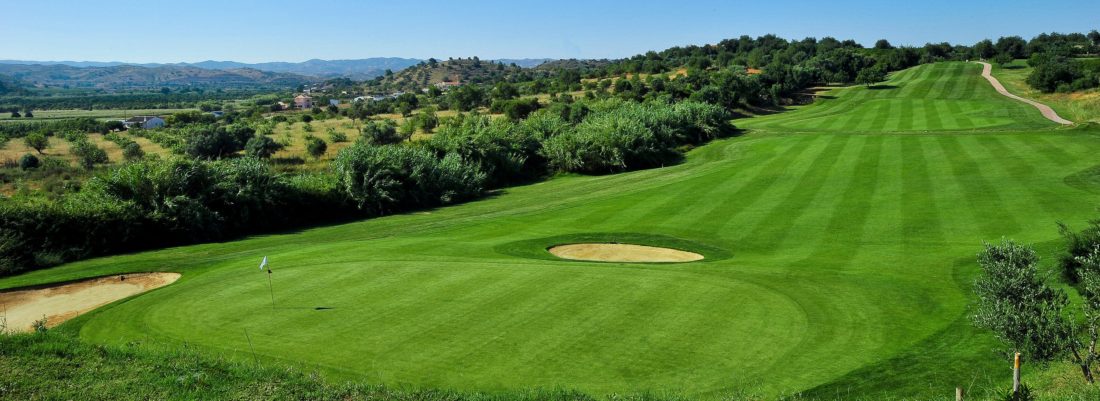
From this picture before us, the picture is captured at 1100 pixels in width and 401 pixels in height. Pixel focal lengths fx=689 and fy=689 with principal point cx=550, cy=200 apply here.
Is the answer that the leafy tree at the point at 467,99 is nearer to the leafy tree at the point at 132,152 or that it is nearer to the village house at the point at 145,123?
the village house at the point at 145,123

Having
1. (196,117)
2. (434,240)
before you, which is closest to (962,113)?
(434,240)

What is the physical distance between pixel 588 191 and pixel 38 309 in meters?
34.3

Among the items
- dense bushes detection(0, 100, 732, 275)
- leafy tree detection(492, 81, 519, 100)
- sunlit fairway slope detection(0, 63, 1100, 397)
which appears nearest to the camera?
sunlit fairway slope detection(0, 63, 1100, 397)

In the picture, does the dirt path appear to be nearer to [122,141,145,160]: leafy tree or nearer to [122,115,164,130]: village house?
[122,141,145,160]: leafy tree

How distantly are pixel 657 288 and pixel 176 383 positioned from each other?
13.9 metres

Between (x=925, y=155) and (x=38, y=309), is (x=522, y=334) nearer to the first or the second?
(x=38, y=309)

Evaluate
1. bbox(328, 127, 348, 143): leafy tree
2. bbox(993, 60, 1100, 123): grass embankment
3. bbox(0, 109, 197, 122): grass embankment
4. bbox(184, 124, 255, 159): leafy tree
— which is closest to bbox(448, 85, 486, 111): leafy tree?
bbox(328, 127, 348, 143): leafy tree

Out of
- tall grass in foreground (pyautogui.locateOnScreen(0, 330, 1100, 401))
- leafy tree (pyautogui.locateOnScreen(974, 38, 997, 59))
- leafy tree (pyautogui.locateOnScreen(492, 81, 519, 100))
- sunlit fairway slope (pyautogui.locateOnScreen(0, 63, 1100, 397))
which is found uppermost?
leafy tree (pyautogui.locateOnScreen(974, 38, 997, 59))

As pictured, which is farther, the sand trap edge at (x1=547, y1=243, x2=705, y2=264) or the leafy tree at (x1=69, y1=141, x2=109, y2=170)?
the leafy tree at (x1=69, y1=141, x2=109, y2=170)

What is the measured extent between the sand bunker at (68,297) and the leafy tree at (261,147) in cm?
4840

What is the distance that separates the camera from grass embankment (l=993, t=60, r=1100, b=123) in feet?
219

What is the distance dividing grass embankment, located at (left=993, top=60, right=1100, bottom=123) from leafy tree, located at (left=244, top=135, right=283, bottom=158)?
80.1 meters

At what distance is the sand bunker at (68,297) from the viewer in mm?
22281

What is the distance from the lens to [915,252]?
92.8 ft
